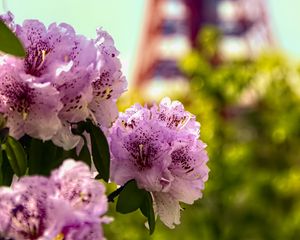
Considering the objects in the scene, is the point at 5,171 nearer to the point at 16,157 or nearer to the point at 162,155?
the point at 16,157

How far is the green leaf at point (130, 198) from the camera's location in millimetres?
1407

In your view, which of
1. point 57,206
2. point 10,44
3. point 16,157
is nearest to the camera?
point 57,206

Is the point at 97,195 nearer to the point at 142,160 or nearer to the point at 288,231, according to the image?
the point at 142,160

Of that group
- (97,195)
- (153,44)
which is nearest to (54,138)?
(97,195)

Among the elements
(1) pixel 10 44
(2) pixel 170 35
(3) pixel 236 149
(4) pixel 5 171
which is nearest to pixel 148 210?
(4) pixel 5 171

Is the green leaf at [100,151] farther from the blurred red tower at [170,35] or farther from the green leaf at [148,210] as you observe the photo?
the blurred red tower at [170,35]

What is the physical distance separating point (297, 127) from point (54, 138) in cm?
854

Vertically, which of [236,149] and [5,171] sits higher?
[5,171]

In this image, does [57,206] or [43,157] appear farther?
[43,157]

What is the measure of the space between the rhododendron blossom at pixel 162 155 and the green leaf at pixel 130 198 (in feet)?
0.03

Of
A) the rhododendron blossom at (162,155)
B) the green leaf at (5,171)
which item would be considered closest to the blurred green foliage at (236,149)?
the rhododendron blossom at (162,155)

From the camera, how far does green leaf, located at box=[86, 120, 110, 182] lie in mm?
1380

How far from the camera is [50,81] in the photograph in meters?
1.30

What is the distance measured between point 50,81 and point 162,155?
26cm
